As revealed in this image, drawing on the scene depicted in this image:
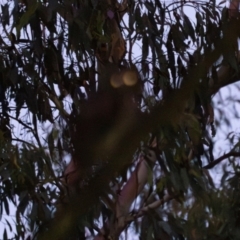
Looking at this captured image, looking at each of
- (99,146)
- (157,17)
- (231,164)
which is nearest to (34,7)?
(157,17)

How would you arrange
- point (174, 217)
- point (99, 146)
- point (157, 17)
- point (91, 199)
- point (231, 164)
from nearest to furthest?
1. point (91, 199)
2. point (99, 146)
3. point (174, 217)
4. point (157, 17)
5. point (231, 164)

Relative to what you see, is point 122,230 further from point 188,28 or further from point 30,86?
point 188,28

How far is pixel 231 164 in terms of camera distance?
128 inches

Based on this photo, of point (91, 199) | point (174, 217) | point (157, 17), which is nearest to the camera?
point (91, 199)

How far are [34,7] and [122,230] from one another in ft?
3.34

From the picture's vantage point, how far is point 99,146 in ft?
2.99

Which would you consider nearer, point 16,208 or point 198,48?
point 16,208

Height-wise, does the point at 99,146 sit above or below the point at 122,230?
below

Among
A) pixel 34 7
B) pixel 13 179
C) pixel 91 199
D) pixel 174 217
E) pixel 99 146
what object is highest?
pixel 34 7

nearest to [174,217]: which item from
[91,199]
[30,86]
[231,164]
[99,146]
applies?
[231,164]

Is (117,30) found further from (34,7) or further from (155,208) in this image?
(155,208)

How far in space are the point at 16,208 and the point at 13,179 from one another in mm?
128

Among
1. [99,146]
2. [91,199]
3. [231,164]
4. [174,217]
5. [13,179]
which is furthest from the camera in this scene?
[231,164]

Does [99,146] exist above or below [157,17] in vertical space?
below
